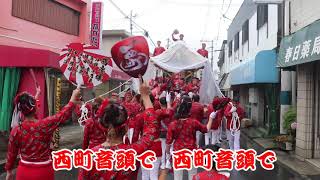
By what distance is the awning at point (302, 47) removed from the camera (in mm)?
9977

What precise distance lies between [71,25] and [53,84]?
333 centimetres

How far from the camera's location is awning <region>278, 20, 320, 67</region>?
9.98m

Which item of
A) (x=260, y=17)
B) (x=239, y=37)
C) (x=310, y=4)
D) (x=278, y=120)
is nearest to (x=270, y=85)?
(x=278, y=120)

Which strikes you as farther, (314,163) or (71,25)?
(71,25)

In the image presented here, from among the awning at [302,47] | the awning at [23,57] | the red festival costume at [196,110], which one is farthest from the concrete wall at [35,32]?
the awning at [302,47]

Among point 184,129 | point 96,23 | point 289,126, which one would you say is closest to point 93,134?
point 184,129

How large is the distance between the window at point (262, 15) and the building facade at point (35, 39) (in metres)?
8.91

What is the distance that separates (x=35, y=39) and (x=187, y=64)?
27.6 feet

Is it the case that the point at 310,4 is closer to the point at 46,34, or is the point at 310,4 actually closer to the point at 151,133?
the point at 151,133

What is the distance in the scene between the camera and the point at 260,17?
20.1 metres

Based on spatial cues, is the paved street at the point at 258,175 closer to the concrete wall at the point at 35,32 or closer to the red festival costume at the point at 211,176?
the red festival costume at the point at 211,176

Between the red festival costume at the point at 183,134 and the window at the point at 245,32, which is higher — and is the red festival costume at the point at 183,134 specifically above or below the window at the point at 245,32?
below

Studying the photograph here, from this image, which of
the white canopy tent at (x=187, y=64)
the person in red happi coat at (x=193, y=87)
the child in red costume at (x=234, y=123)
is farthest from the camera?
the person in red happi coat at (x=193, y=87)

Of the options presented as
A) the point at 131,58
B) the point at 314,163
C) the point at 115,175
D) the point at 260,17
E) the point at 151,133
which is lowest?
the point at 314,163
